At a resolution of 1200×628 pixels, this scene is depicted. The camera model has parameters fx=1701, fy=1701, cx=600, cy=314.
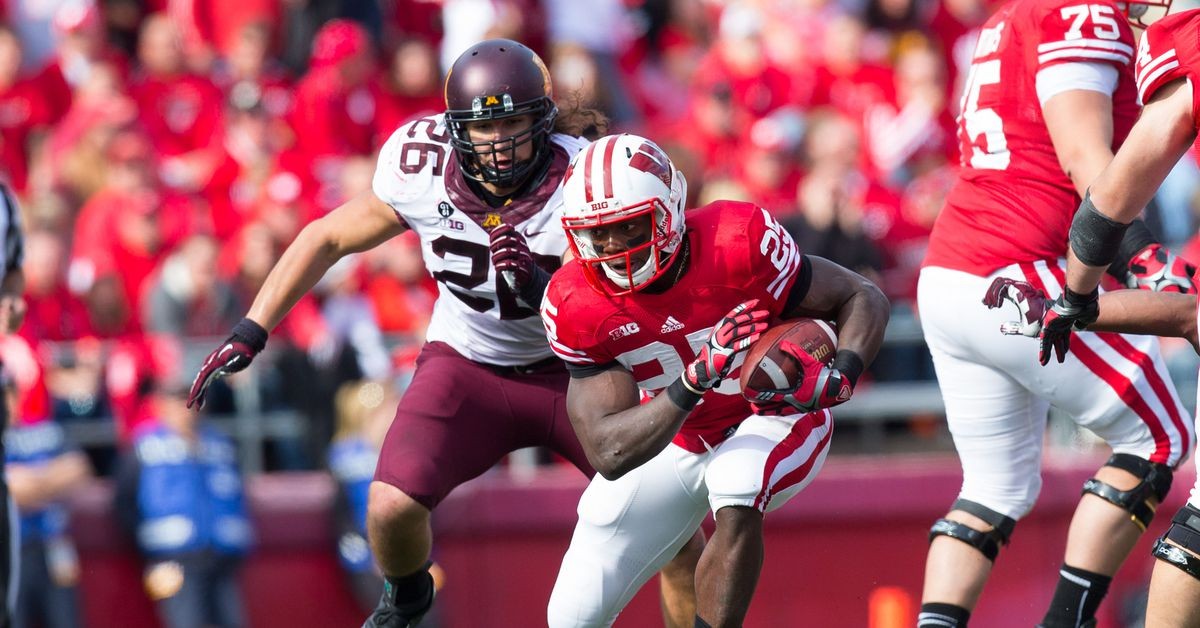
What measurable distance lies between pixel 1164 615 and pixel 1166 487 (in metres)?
0.98

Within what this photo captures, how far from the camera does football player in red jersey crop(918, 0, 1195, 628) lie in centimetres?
507

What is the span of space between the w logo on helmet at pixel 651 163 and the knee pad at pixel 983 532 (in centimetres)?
147

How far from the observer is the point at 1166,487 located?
5223mm

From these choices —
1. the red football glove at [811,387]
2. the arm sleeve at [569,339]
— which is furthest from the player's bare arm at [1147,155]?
the arm sleeve at [569,339]

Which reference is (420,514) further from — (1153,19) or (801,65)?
(801,65)

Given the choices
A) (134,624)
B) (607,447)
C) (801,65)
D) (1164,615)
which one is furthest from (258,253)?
(1164,615)

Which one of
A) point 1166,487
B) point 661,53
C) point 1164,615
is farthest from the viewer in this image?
point 661,53

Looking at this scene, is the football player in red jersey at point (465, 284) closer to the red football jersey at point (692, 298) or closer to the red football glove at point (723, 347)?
the red football jersey at point (692, 298)

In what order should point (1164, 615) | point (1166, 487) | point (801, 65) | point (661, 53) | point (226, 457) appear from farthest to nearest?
point (661, 53) → point (801, 65) → point (226, 457) → point (1166, 487) → point (1164, 615)

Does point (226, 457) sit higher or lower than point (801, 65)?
lower

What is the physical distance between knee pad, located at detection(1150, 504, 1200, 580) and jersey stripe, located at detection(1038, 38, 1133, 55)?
1.43m

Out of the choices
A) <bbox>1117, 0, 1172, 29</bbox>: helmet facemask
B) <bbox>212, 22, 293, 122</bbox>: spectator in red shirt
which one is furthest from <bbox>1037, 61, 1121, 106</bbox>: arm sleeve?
<bbox>212, 22, 293, 122</bbox>: spectator in red shirt

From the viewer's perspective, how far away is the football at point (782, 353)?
182 inches

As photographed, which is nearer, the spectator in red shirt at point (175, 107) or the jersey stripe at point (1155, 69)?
the jersey stripe at point (1155, 69)
